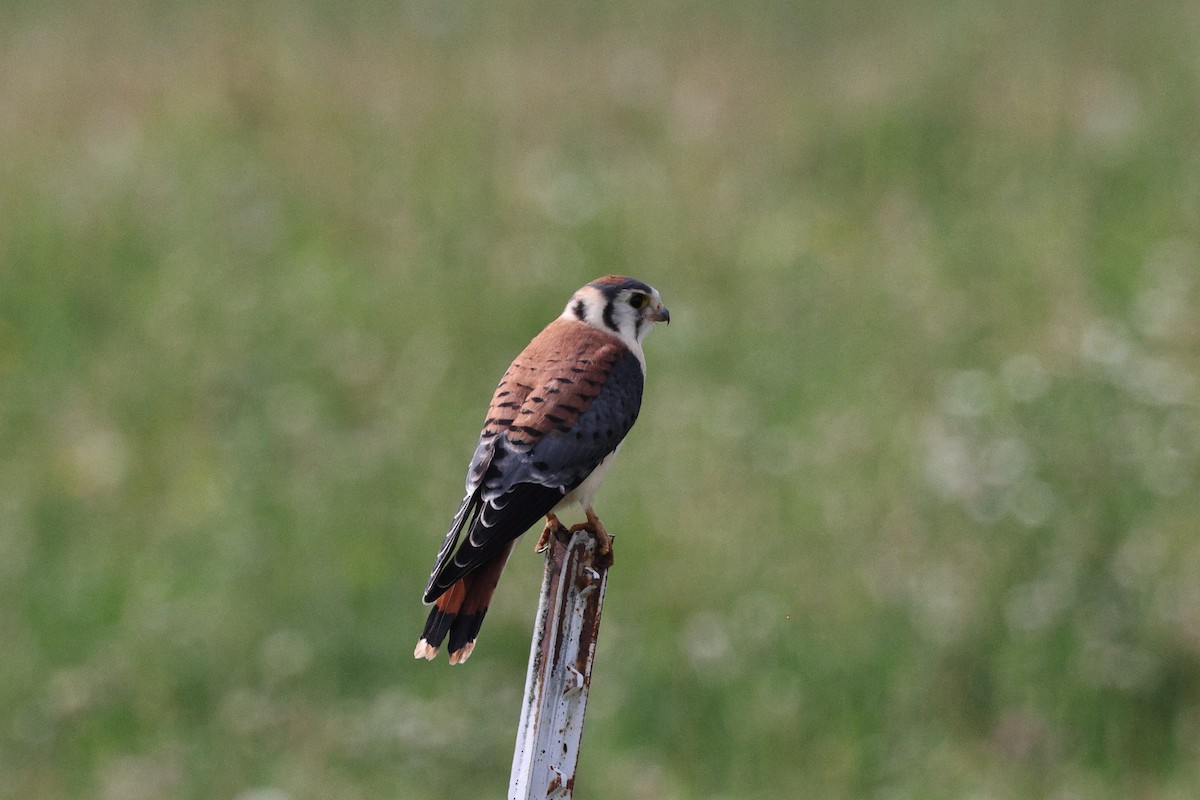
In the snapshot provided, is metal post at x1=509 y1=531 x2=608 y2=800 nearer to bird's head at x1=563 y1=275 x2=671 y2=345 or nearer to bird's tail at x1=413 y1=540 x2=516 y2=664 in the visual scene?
bird's tail at x1=413 y1=540 x2=516 y2=664

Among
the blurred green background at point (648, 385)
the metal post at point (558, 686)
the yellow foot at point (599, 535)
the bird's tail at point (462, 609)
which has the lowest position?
the metal post at point (558, 686)

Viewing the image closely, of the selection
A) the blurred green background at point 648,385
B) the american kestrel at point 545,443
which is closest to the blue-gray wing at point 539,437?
the american kestrel at point 545,443

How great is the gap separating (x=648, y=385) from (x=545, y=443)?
3449mm

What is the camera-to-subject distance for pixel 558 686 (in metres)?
2.16

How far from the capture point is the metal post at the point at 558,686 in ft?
6.98

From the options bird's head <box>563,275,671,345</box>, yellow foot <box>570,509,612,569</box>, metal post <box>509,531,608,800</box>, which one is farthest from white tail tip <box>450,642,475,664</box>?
bird's head <box>563,275,671,345</box>

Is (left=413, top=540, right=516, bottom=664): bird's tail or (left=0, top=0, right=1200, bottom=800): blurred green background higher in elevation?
(left=0, top=0, right=1200, bottom=800): blurred green background

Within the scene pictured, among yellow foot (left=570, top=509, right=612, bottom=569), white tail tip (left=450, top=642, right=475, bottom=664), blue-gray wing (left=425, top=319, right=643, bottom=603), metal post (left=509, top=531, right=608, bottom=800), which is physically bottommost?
metal post (left=509, top=531, right=608, bottom=800)

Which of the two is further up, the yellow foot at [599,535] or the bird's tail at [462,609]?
the yellow foot at [599,535]

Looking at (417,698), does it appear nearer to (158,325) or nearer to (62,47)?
(158,325)

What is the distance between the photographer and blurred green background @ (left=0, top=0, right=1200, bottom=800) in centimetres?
488

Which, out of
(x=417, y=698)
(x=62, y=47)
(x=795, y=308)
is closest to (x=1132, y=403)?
(x=795, y=308)

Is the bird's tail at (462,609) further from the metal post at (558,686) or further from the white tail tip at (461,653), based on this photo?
the metal post at (558,686)

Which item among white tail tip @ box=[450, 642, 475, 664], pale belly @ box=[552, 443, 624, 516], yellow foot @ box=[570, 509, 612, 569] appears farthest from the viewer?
pale belly @ box=[552, 443, 624, 516]
